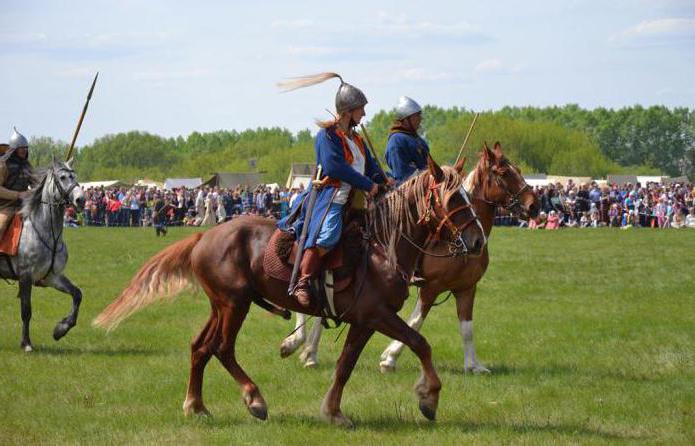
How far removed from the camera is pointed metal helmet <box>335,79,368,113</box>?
9.98 m

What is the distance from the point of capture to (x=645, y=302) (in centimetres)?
1911

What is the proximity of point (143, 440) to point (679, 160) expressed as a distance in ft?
638

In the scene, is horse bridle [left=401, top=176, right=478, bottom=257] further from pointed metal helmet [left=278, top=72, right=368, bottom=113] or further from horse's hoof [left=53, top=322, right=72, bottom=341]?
horse's hoof [left=53, top=322, right=72, bottom=341]

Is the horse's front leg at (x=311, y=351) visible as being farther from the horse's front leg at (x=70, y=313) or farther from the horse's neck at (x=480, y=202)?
the horse's front leg at (x=70, y=313)

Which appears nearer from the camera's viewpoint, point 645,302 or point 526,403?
point 526,403

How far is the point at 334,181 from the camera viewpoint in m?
9.96

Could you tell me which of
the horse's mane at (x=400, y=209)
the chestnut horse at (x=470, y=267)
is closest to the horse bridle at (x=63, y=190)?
the chestnut horse at (x=470, y=267)

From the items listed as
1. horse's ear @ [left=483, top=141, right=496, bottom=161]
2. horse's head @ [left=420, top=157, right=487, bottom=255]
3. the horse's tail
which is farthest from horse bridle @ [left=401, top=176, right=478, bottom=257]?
horse's ear @ [left=483, top=141, right=496, bottom=161]

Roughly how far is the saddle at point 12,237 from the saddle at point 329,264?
19.9 feet

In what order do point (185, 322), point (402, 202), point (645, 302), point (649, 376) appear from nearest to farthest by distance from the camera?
point (402, 202) → point (649, 376) → point (185, 322) → point (645, 302)

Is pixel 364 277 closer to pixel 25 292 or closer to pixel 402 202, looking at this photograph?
pixel 402 202

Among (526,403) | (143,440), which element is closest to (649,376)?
(526,403)

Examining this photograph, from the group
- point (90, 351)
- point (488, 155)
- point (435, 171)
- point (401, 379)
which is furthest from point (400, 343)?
point (90, 351)

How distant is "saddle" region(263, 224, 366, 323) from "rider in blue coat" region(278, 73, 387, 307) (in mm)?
107
